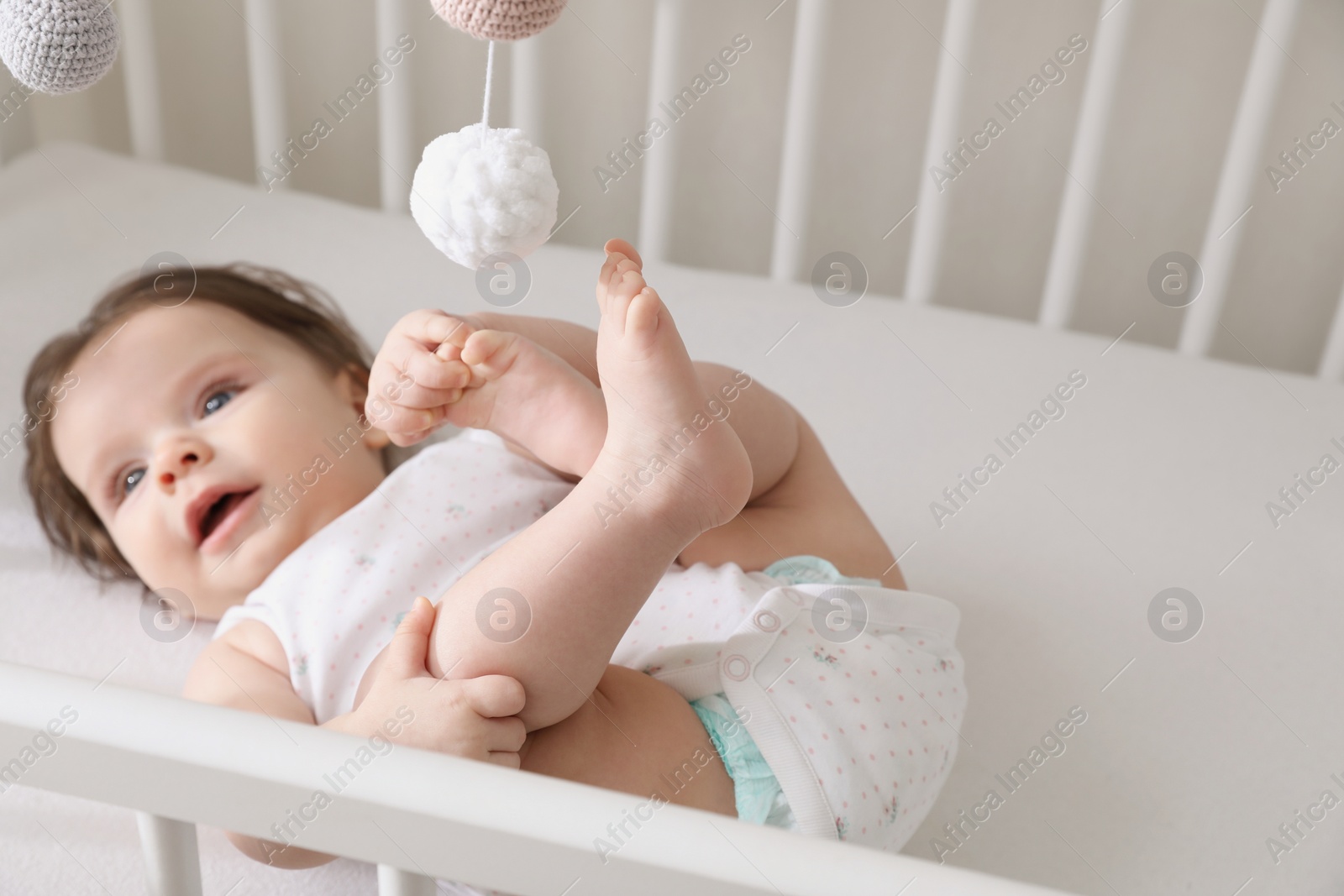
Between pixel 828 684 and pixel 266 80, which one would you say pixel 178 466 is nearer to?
pixel 828 684

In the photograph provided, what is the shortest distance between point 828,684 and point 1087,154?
554 millimetres

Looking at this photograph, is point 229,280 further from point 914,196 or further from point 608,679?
point 914,196

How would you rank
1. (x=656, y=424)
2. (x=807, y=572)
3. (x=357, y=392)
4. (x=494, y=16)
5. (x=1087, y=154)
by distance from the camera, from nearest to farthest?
(x=494, y=16) → (x=656, y=424) → (x=807, y=572) → (x=357, y=392) → (x=1087, y=154)

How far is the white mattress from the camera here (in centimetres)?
66

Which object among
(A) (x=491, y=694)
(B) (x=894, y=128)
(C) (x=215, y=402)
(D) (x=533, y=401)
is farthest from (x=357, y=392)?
(B) (x=894, y=128)

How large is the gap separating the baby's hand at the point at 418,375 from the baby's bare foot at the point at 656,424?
3.9 inches

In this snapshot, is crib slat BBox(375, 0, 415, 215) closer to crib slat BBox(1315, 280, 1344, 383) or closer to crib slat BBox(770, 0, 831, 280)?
crib slat BBox(770, 0, 831, 280)

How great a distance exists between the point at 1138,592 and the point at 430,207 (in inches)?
23.6

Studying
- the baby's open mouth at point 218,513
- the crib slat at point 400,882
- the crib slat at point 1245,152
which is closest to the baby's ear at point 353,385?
the baby's open mouth at point 218,513

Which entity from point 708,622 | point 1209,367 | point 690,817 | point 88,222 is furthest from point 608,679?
point 88,222

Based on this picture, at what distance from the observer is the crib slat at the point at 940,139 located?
0.94m

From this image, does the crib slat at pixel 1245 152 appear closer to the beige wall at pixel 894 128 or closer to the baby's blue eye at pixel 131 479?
the beige wall at pixel 894 128

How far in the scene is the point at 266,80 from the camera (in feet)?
3.63

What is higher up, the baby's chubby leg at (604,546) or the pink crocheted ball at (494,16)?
the pink crocheted ball at (494,16)
